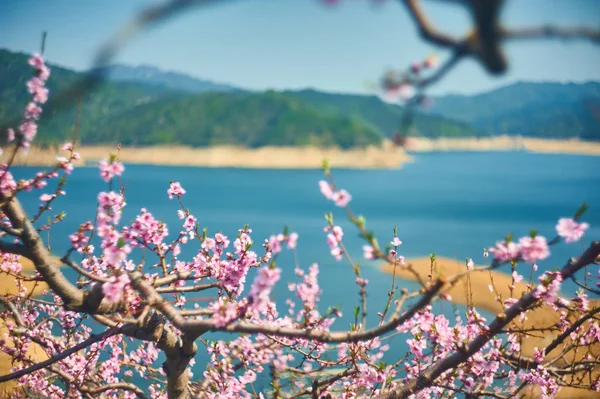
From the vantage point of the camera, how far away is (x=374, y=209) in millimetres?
37438

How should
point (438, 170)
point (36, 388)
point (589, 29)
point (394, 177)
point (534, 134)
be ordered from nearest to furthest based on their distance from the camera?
point (589, 29), point (36, 388), point (394, 177), point (438, 170), point (534, 134)

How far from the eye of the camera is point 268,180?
6009cm

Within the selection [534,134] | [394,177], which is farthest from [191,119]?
[534,134]

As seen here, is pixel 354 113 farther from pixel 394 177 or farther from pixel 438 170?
pixel 394 177

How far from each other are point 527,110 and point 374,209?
94.7 metres

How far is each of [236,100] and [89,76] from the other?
381 feet

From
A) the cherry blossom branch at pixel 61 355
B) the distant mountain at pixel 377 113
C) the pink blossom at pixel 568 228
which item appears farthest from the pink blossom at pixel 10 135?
the distant mountain at pixel 377 113

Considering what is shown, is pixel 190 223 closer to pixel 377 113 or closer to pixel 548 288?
pixel 548 288

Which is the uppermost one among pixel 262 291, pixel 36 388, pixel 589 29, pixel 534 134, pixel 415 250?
pixel 534 134

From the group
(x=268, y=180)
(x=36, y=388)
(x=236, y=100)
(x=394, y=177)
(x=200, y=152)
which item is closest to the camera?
(x=36, y=388)

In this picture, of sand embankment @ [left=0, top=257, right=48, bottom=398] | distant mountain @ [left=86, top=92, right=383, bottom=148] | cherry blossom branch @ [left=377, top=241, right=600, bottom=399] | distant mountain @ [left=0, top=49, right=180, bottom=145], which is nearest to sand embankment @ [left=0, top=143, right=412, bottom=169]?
distant mountain @ [left=86, top=92, right=383, bottom=148]

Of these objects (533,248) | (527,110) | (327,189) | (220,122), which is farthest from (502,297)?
(527,110)

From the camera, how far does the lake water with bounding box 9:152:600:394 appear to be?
2217 cm

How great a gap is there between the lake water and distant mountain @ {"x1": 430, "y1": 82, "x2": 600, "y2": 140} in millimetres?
7184
